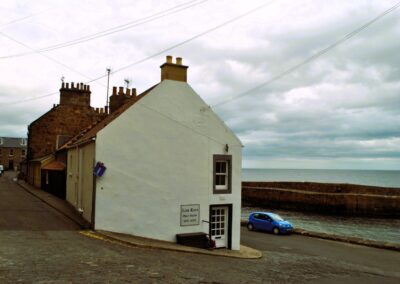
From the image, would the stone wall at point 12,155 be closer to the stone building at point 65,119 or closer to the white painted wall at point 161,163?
the stone building at point 65,119

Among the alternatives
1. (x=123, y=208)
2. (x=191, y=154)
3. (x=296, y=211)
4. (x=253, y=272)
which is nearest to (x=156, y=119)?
(x=191, y=154)

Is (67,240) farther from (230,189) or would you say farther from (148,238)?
(230,189)

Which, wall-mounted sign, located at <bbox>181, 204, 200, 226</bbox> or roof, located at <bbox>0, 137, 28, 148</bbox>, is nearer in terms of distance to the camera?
wall-mounted sign, located at <bbox>181, 204, 200, 226</bbox>

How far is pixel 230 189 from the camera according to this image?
19297 millimetres

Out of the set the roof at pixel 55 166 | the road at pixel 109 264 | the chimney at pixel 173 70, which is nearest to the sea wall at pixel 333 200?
the road at pixel 109 264

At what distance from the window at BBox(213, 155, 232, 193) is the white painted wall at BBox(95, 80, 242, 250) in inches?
9.5

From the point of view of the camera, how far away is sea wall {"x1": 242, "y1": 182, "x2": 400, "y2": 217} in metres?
49.4

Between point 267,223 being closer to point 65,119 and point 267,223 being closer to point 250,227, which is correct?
point 250,227

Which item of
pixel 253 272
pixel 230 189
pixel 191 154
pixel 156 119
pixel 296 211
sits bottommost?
pixel 296 211

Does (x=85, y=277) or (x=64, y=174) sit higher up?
(x=64, y=174)

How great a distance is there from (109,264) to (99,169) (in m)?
5.85

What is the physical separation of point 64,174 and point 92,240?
45.8ft

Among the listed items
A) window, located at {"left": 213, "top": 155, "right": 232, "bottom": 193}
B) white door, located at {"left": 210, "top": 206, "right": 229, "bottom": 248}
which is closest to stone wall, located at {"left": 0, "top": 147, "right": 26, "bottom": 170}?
white door, located at {"left": 210, "top": 206, "right": 229, "bottom": 248}

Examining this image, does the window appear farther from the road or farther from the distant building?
the distant building
